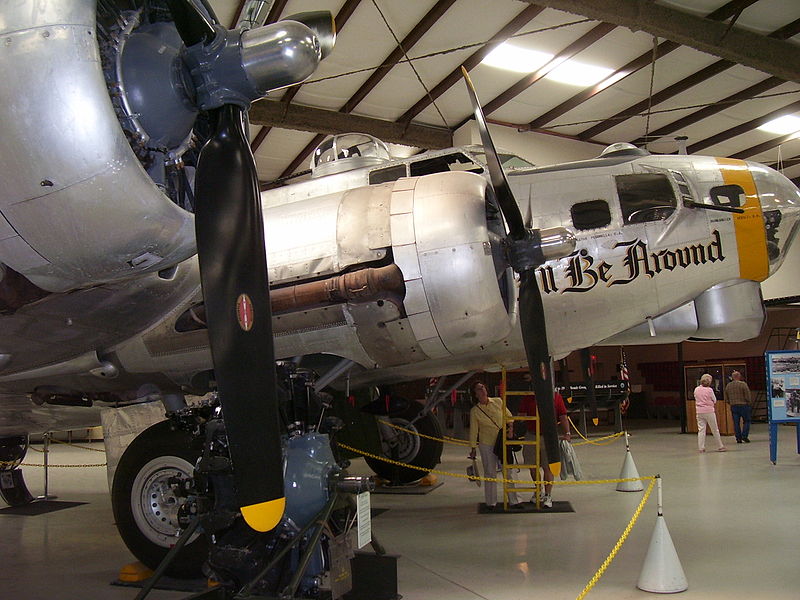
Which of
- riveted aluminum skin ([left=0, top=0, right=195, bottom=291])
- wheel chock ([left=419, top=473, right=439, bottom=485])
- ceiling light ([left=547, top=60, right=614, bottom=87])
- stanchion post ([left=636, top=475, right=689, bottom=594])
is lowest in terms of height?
wheel chock ([left=419, top=473, right=439, bottom=485])

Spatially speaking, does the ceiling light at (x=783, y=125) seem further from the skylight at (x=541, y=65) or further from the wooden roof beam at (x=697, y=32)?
the skylight at (x=541, y=65)

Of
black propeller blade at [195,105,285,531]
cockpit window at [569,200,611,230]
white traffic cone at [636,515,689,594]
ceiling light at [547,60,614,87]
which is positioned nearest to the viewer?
black propeller blade at [195,105,285,531]

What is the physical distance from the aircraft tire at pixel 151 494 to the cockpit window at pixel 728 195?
A: 5131 mm

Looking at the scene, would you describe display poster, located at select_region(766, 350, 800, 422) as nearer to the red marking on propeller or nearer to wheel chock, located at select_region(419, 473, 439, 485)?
wheel chock, located at select_region(419, 473, 439, 485)

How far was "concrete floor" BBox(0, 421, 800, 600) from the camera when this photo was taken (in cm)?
517

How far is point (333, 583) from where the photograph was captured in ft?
13.7

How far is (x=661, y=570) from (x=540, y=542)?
1745 millimetres

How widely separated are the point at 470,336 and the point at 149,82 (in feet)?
9.75

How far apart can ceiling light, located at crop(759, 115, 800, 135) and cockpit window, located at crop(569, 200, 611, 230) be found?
13000 millimetres

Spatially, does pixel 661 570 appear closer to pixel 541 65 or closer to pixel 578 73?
pixel 541 65

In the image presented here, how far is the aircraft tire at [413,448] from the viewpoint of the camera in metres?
10.5

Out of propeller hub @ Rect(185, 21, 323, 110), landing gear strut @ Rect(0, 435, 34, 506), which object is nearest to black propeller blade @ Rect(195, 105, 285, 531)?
propeller hub @ Rect(185, 21, 323, 110)

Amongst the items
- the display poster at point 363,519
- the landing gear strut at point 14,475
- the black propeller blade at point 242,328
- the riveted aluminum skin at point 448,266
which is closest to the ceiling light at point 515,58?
the riveted aluminum skin at point 448,266

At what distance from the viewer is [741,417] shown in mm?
16547
